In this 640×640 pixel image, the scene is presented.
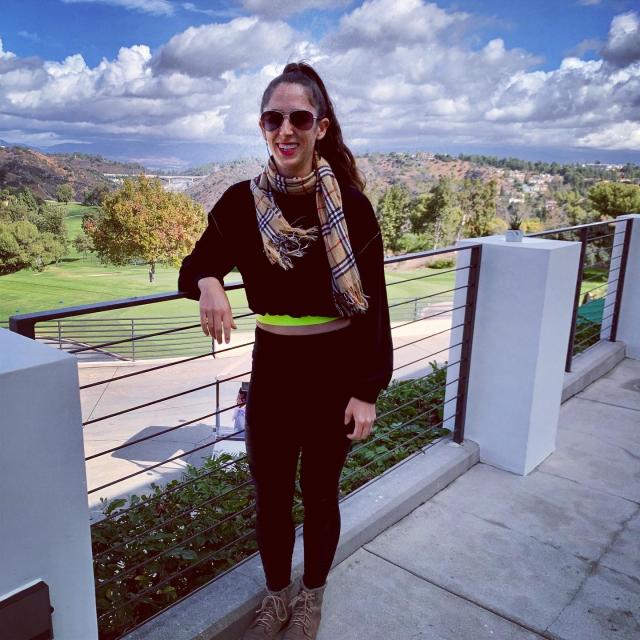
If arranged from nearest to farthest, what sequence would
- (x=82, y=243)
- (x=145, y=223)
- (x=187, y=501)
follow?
(x=187, y=501) < (x=145, y=223) < (x=82, y=243)

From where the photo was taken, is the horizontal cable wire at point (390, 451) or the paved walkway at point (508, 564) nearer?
the paved walkway at point (508, 564)

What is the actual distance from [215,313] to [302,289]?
0.82 feet

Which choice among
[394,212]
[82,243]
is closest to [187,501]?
[82,243]

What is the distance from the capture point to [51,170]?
4881 centimetres

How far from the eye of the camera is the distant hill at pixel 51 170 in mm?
47469

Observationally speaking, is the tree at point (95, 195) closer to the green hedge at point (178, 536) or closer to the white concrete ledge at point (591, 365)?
the white concrete ledge at point (591, 365)

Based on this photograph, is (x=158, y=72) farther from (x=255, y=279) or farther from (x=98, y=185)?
(x=255, y=279)

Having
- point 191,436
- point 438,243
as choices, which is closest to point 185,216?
point 438,243

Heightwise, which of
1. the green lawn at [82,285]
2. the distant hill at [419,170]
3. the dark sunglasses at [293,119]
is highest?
the distant hill at [419,170]

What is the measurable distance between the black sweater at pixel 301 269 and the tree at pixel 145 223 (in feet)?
158

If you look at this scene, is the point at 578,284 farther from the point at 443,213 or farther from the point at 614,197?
the point at 443,213

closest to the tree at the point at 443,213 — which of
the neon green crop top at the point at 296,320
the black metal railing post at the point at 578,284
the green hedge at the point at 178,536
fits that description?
the black metal railing post at the point at 578,284

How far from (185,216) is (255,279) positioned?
50444mm

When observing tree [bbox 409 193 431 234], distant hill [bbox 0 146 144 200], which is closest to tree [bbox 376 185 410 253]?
tree [bbox 409 193 431 234]
